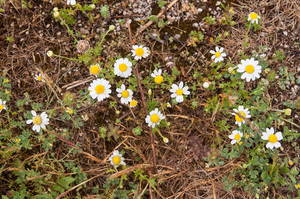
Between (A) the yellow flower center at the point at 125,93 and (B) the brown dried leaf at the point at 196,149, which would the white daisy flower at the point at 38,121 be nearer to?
(A) the yellow flower center at the point at 125,93

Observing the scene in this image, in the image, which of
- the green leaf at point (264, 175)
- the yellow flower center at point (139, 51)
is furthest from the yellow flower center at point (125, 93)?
the green leaf at point (264, 175)

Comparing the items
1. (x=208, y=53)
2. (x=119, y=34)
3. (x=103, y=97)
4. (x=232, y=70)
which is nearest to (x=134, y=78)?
(x=103, y=97)

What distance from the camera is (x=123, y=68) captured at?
267 centimetres

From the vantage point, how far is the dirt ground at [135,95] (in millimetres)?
2795

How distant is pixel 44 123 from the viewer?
2.76 m

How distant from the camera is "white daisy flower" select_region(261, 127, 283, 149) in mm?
2623

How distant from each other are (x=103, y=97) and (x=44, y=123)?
2.96 ft

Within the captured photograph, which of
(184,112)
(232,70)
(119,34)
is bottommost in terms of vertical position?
(184,112)

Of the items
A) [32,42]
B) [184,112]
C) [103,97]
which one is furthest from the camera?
[32,42]

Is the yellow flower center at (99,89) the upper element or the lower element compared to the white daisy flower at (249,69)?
upper

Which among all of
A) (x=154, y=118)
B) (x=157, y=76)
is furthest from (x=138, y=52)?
(x=154, y=118)

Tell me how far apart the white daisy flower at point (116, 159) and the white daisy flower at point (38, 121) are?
1017 mm

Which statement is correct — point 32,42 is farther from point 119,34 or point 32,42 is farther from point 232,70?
point 232,70

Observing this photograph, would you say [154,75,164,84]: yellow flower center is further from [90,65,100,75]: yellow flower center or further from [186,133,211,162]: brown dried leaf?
[186,133,211,162]: brown dried leaf
